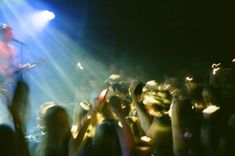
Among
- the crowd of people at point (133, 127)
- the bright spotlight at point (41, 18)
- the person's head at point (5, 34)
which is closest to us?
the crowd of people at point (133, 127)

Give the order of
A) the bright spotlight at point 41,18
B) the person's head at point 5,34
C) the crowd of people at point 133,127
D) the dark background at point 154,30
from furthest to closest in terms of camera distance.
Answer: the dark background at point 154,30, the bright spotlight at point 41,18, the person's head at point 5,34, the crowd of people at point 133,127

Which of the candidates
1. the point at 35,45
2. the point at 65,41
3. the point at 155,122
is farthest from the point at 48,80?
the point at 155,122

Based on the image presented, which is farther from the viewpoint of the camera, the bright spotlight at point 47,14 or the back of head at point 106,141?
the bright spotlight at point 47,14

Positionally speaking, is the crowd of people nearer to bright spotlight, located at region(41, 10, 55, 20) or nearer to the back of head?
the back of head

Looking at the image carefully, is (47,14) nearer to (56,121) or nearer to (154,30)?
(154,30)

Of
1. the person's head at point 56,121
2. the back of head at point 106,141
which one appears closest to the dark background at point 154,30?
the back of head at point 106,141

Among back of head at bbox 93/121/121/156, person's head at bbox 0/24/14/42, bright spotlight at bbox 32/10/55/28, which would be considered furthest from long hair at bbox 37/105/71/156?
bright spotlight at bbox 32/10/55/28

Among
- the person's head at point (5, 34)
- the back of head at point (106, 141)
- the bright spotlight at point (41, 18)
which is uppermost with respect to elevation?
the bright spotlight at point (41, 18)

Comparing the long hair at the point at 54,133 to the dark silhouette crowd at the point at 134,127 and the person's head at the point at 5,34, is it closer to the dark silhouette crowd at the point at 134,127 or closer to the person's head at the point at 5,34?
the dark silhouette crowd at the point at 134,127

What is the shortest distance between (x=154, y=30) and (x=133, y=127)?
8.63 meters

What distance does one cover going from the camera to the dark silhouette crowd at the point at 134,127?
322cm

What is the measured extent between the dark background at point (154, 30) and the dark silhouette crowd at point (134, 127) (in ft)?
24.0

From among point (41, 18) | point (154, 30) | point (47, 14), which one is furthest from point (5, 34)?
point (154, 30)

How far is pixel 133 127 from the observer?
4.29m
